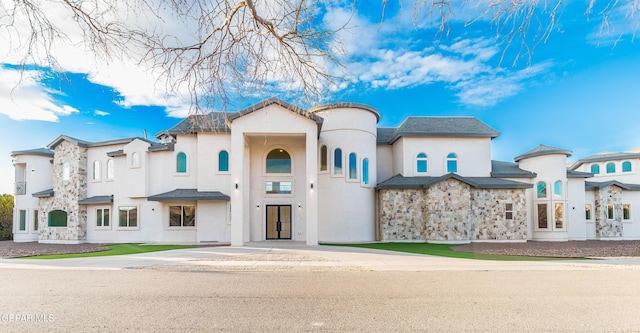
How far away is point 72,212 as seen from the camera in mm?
23500

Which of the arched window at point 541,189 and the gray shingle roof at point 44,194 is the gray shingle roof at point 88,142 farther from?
the arched window at point 541,189

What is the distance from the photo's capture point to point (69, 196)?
23797mm

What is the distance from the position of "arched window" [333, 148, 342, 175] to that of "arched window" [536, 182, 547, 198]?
44.9 feet

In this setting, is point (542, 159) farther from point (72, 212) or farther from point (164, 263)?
point (72, 212)

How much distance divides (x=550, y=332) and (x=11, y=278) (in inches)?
482

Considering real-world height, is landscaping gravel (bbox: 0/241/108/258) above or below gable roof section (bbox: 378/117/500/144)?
below

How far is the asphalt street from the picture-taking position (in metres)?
5.45

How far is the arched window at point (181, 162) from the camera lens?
22.4 metres

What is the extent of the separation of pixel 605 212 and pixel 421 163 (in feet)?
45.1

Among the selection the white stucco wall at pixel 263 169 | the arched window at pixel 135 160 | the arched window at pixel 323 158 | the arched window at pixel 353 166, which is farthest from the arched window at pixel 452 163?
the arched window at pixel 135 160

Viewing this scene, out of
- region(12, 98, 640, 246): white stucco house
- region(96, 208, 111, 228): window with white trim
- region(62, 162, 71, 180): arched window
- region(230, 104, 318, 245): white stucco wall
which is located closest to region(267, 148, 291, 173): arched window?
region(12, 98, 640, 246): white stucco house

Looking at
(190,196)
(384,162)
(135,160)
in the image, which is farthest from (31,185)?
(384,162)

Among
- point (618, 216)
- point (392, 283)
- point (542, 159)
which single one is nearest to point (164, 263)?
point (392, 283)

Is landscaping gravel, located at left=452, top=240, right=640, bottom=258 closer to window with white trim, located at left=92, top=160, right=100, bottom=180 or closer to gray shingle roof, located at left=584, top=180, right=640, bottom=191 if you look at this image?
gray shingle roof, located at left=584, top=180, right=640, bottom=191
